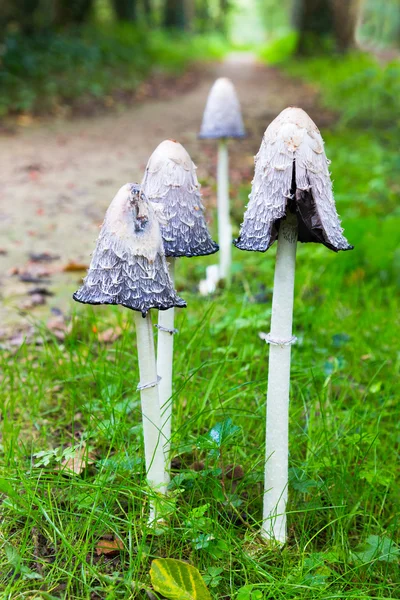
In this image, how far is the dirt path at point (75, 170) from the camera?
4.24m

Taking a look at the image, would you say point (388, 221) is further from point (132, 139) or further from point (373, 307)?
point (132, 139)

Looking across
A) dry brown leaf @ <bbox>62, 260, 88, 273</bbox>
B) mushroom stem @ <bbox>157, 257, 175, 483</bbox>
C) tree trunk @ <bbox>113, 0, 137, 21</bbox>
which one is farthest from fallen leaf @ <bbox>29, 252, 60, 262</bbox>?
tree trunk @ <bbox>113, 0, 137, 21</bbox>

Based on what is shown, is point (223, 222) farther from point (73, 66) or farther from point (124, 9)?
point (124, 9)

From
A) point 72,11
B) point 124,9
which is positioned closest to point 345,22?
point 124,9

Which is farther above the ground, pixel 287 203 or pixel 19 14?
pixel 19 14

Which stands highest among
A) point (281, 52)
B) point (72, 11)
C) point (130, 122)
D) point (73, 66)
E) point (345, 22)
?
point (281, 52)

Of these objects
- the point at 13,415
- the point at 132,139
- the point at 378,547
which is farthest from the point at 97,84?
the point at 378,547

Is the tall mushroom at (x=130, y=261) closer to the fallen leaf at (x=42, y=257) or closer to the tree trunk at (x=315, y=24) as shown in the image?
the fallen leaf at (x=42, y=257)

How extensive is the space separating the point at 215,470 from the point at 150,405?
37 cm

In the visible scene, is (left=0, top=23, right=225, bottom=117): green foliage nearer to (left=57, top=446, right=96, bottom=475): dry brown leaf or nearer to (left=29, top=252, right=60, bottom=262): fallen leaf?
(left=29, top=252, right=60, bottom=262): fallen leaf

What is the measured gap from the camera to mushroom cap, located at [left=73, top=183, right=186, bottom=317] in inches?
60.1

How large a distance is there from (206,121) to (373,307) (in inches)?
56.9

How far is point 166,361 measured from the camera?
197 centimetres

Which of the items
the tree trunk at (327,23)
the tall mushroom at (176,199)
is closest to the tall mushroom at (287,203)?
the tall mushroom at (176,199)
